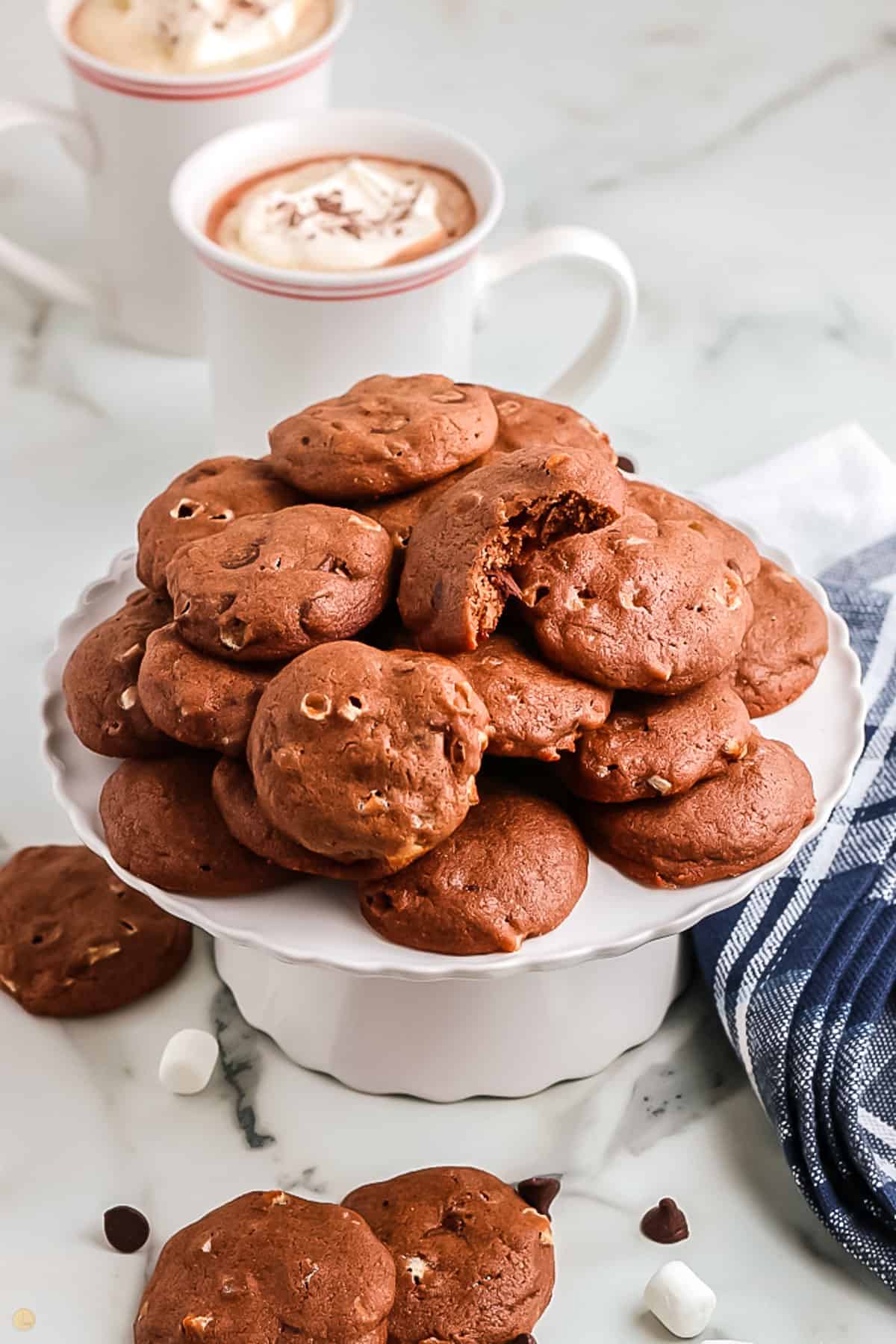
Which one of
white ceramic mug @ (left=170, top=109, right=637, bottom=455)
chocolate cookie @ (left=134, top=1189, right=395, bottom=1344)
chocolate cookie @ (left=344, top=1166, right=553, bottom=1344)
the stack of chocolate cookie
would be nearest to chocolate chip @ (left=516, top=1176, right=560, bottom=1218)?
chocolate cookie @ (left=344, top=1166, right=553, bottom=1344)

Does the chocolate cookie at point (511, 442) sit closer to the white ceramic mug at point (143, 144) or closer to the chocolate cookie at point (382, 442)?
the chocolate cookie at point (382, 442)

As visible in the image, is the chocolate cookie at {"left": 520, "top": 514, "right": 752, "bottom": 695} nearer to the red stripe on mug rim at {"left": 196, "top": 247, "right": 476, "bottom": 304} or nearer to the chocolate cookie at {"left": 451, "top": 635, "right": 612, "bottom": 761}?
the chocolate cookie at {"left": 451, "top": 635, "right": 612, "bottom": 761}

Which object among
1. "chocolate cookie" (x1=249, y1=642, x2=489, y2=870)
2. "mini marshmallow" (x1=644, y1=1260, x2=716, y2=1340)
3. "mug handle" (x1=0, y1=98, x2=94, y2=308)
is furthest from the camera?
"mug handle" (x1=0, y1=98, x2=94, y2=308)

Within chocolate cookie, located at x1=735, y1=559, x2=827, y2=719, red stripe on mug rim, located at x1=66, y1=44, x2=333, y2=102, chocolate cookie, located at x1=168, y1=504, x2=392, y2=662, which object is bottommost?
red stripe on mug rim, located at x1=66, y1=44, x2=333, y2=102

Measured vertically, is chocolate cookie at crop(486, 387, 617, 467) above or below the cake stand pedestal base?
above

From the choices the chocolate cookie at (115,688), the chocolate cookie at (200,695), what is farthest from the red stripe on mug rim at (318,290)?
the chocolate cookie at (200,695)

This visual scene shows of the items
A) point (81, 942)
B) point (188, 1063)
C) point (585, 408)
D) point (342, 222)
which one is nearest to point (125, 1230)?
point (188, 1063)

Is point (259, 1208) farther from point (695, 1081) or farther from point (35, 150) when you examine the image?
point (35, 150)
